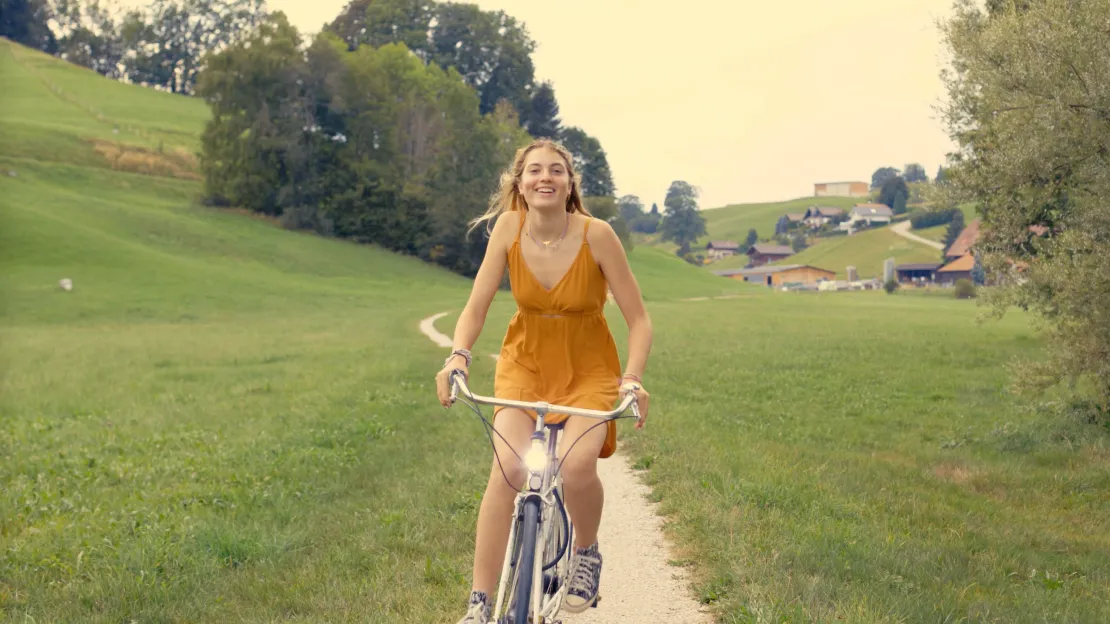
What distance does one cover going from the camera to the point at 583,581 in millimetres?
5098

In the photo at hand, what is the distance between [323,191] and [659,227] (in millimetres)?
124942

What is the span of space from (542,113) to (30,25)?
257 ft

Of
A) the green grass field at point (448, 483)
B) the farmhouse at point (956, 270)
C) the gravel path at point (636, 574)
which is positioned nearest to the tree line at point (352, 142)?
the green grass field at point (448, 483)

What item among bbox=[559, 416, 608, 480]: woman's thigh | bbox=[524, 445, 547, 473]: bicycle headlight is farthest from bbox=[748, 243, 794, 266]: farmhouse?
bbox=[524, 445, 547, 473]: bicycle headlight

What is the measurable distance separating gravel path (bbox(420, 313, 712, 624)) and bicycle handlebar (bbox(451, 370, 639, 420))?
6.36 ft

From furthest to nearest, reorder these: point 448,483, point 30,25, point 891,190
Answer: point 891,190, point 30,25, point 448,483

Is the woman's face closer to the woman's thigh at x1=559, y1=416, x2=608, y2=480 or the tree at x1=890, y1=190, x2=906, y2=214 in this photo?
the woman's thigh at x1=559, y1=416, x2=608, y2=480

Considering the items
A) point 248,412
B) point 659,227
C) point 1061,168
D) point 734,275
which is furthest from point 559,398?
point 659,227

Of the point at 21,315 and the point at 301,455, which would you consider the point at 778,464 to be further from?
the point at 21,315

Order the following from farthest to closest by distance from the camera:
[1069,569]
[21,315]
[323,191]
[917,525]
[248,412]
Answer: [323,191]
[21,315]
[248,412]
[917,525]
[1069,569]

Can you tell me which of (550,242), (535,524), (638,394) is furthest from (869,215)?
(535,524)

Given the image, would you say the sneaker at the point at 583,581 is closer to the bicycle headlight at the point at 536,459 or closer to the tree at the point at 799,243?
the bicycle headlight at the point at 536,459

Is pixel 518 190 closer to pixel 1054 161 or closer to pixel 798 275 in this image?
pixel 1054 161

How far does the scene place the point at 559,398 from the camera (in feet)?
16.0
